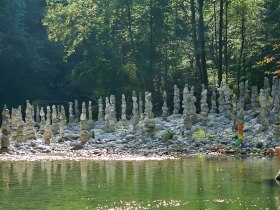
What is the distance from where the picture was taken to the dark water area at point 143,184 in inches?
689

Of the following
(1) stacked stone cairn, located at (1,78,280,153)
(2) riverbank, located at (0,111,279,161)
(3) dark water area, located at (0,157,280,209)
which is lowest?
(3) dark water area, located at (0,157,280,209)

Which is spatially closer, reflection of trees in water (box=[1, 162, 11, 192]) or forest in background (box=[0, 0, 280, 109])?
reflection of trees in water (box=[1, 162, 11, 192])

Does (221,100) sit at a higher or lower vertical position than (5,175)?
higher

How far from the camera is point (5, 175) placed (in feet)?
79.0

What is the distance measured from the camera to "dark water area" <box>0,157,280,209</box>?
1750cm

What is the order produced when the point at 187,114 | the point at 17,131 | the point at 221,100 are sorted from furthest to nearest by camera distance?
the point at 221,100, the point at 17,131, the point at 187,114

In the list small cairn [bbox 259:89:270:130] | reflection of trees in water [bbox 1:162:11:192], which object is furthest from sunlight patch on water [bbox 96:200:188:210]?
small cairn [bbox 259:89:270:130]

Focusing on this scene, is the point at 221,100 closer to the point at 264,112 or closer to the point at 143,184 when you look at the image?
the point at 264,112

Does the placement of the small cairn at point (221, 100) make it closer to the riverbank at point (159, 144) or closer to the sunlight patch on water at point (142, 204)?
the riverbank at point (159, 144)

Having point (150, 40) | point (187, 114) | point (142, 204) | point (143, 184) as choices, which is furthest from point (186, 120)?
point (142, 204)

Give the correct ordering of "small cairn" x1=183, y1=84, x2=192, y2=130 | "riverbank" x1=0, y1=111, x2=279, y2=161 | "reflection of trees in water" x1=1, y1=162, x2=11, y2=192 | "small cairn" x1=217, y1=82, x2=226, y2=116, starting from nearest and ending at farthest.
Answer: "reflection of trees in water" x1=1, y1=162, x2=11, y2=192, "riverbank" x1=0, y1=111, x2=279, y2=161, "small cairn" x1=183, y1=84, x2=192, y2=130, "small cairn" x1=217, y1=82, x2=226, y2=116

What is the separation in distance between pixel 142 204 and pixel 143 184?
3.55 meters

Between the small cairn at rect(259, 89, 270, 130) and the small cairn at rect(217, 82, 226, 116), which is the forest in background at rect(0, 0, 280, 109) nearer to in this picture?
the small cairn at rect(217, 82, 226, 116)

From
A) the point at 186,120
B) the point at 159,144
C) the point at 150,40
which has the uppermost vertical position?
the point at 150,40
